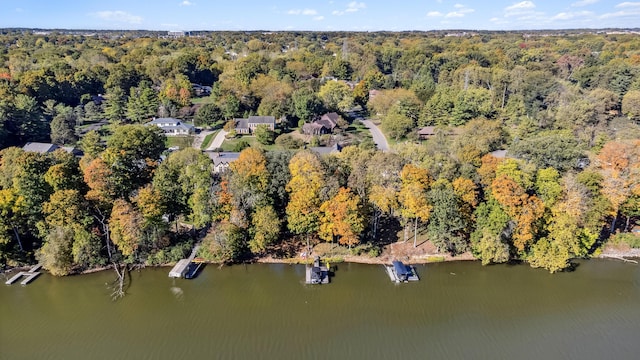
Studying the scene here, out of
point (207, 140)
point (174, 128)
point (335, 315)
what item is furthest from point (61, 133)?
point (335, 315)

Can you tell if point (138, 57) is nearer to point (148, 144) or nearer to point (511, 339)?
point (148, 144)

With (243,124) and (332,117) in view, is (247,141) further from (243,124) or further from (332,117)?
(332,117)

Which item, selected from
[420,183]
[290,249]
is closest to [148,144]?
[290,249]

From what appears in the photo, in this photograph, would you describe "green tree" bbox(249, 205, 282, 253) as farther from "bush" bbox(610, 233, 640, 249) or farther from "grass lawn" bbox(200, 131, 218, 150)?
"grass lawn" bbox(200, 131, 218, 150)

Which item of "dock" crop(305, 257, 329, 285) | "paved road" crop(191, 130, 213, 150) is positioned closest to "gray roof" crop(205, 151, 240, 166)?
"paved road" crop(191, 130, 213, 150)

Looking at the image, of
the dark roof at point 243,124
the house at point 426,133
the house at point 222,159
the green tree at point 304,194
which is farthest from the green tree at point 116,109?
the house at point 426,133

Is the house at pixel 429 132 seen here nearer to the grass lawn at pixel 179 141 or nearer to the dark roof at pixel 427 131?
the dark roof at pixel 427 131
